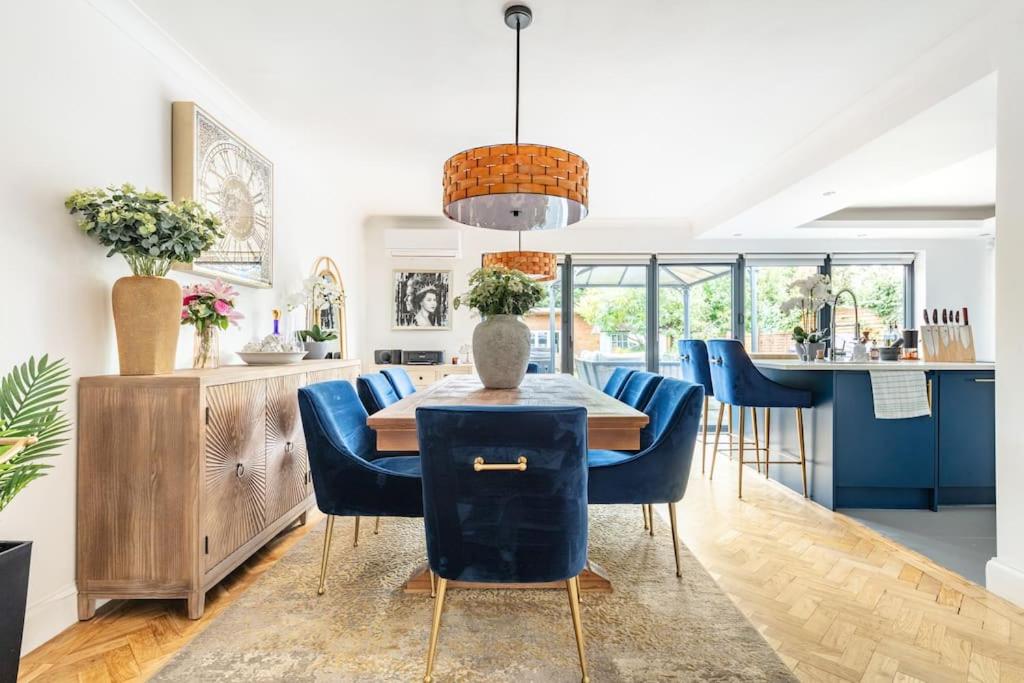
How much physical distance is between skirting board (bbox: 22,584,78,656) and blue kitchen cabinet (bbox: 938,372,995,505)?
4.35 meters

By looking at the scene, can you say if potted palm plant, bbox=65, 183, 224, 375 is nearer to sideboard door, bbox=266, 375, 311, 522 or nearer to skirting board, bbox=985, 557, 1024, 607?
sideboard door, bbox=266, 375, 311, 522

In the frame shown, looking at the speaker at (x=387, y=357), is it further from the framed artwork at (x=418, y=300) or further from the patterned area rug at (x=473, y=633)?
the patterned area rug at (x=473, y=633)

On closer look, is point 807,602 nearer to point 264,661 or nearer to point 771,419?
point 264,661

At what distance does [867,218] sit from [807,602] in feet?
16.0

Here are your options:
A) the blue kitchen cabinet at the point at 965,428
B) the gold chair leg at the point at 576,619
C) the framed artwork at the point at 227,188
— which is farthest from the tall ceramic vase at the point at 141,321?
the blue kitchen cabinet at the point at 965,428

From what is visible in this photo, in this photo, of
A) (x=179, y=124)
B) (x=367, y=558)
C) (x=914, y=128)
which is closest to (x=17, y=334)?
(x=179, y=124)

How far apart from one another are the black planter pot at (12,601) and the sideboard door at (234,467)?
0.67m

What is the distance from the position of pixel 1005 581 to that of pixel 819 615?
83 centimetres

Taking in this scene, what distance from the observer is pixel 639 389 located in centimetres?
289

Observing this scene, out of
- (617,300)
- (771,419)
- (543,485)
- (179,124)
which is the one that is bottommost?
(771,419)

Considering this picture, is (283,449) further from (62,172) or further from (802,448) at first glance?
(802,448)

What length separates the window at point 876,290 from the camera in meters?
6.07

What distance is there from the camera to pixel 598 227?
6.02 metres

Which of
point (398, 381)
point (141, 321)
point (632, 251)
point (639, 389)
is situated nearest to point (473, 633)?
point (639, 389)
